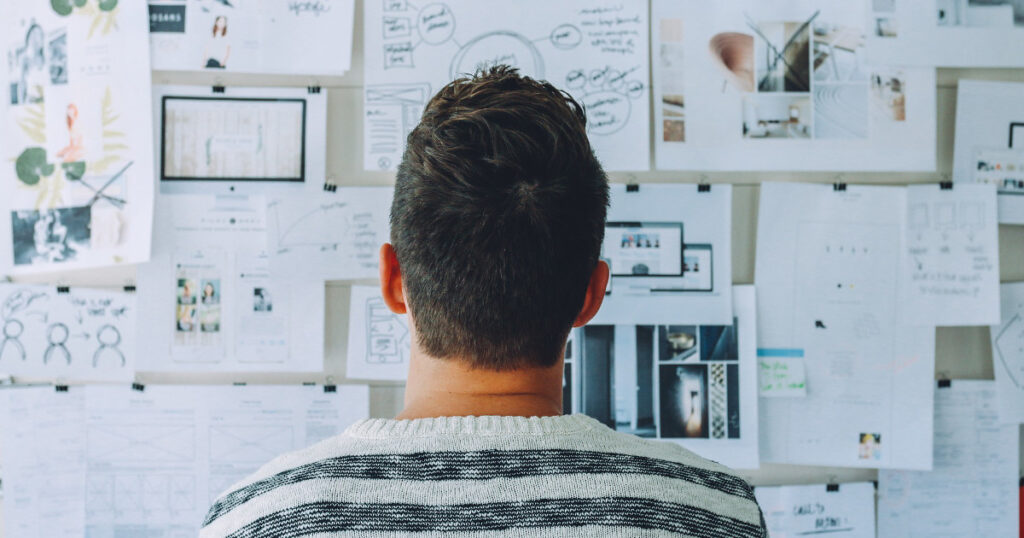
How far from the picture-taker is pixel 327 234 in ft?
3.92

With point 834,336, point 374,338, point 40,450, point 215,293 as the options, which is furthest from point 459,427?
point 40,450

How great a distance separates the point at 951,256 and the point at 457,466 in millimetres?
1099

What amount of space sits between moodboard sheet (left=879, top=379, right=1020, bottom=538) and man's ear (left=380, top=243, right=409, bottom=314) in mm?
1028

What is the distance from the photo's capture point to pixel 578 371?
3.97 ft

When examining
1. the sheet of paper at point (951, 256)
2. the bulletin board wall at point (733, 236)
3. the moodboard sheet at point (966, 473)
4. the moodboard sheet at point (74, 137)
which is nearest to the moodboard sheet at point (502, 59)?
the bulletin board wall at point (733, 236)

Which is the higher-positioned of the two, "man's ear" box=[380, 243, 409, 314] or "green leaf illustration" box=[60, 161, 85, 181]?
"green leaf illustration" box=[60, 161, 85, 181]

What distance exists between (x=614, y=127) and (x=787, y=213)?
1.12 feet

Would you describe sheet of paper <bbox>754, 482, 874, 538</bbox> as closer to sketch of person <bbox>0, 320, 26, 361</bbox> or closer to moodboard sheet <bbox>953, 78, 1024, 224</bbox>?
moodboard sheet <bbox>953, 78, 1024, 224</bbox>

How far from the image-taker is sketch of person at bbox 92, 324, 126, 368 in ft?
3.92

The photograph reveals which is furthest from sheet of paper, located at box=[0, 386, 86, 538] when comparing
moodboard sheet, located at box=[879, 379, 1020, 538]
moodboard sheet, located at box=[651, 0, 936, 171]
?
moodboard sheet, located at box=[879, 379, 1020, 538]

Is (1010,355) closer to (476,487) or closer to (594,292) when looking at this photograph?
(594,292)

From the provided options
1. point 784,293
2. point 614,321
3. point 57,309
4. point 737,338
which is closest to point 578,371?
point 614,321

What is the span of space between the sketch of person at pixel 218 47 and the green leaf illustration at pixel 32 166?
325mm

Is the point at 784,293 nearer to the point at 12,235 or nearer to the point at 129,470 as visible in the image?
the point at 129,470
